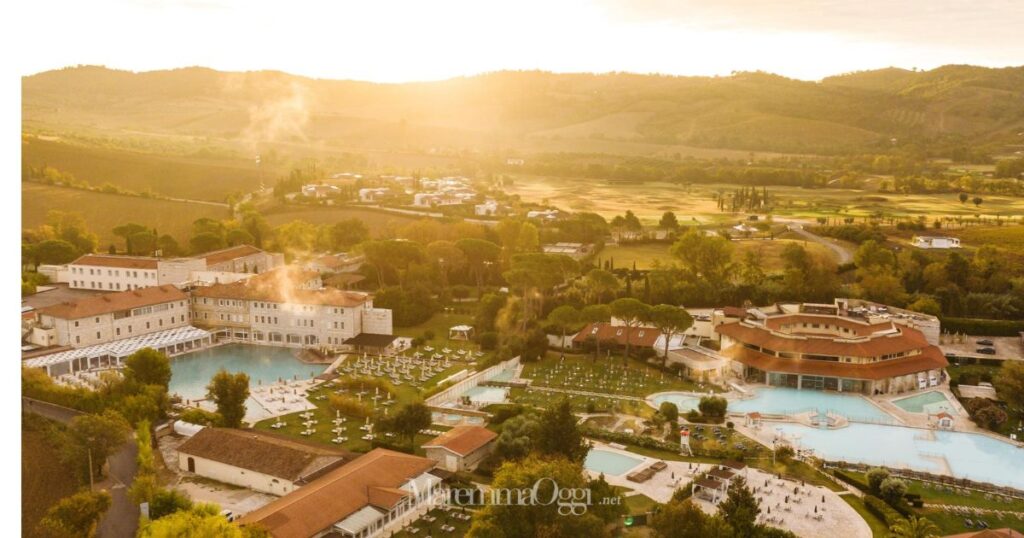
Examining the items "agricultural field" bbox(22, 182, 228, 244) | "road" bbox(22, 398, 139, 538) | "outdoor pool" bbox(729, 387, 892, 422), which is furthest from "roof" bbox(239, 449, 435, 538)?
"agricultural field" bbox(22, 182, 228, 244)

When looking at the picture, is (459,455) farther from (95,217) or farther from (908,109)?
(908,109)

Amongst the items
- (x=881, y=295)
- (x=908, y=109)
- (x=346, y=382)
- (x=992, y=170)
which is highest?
(x=908, y=109)

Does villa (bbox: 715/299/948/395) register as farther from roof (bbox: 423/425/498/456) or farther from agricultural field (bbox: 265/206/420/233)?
agricultural field (bbox: 265/206/420/233)

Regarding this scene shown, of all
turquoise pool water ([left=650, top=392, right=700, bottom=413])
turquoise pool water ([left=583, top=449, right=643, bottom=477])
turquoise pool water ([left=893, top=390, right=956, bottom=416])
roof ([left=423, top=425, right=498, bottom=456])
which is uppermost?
turquoise pool water ([left=893, top=390, right=956, bottom=416])

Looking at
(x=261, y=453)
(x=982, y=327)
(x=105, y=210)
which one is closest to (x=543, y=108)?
(x=105, y=210)
